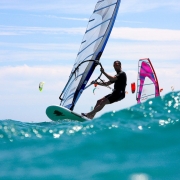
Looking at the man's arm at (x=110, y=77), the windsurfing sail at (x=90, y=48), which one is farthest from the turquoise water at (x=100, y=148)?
the windsurfing sail at (x=90, y=48)

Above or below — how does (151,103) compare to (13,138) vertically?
above

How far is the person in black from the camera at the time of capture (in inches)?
368

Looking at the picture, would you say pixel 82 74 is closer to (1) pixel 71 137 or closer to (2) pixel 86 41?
(2) pixel 86 41

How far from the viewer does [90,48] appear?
11188mm

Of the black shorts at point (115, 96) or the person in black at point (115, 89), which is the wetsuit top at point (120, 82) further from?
the black shorts at point (115, 96)

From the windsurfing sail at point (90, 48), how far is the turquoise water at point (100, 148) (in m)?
3.44

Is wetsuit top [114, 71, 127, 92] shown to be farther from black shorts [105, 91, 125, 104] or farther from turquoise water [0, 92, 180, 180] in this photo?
turquoise water [0, 92, 180, 180]

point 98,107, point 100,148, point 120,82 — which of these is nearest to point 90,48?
point 120,82

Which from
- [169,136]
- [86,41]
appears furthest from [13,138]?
[86,41]

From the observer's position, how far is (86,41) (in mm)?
11461

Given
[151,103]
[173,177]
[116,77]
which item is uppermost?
[116,77]

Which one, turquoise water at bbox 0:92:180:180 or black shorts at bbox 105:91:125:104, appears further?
black shorts at bbox 105:91:125:104

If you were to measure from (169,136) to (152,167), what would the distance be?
1187 millimetres

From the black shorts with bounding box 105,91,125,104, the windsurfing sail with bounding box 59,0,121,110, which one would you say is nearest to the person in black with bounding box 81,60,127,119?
the black shorts with bounding box 105,91,125,104
